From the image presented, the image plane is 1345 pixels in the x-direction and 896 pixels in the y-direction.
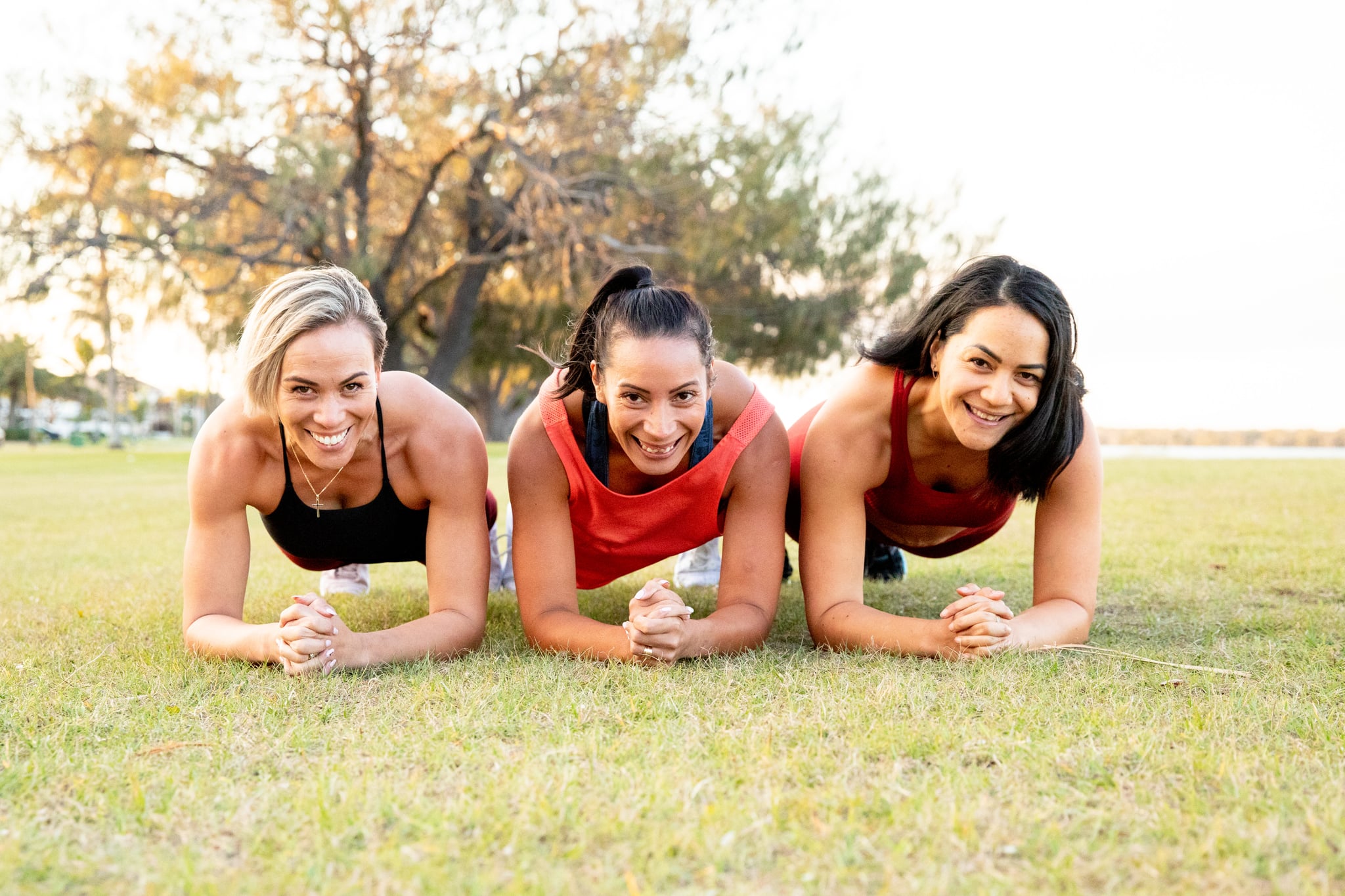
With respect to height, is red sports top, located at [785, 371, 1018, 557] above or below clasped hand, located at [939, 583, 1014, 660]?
above

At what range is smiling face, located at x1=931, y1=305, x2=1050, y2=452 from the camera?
3253 mm

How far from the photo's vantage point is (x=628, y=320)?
10.5 ft

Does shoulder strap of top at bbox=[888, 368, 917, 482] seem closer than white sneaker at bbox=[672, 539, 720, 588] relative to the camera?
Yes

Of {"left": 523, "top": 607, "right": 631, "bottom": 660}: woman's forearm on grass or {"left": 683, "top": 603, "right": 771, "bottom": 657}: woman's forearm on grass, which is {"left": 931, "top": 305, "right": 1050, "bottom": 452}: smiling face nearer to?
{"left": 683, "top": 603, "right": 771, "bottom": 657}: woman's forearm on grass

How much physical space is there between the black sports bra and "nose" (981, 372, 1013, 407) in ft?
6.66

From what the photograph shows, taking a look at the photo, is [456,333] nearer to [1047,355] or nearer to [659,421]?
[659,421]

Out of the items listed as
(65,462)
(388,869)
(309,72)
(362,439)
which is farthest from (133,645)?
(65,462)

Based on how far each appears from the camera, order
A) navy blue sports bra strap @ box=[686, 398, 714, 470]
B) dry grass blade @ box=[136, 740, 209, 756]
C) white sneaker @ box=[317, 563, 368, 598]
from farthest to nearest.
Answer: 1. white sneaker @ box=[317, 563, 368, 598]
2. navy blue sports bra strap @ box=[686, 398, 714, 470]
3. dry grass blade @ box=[136, 740, 209, 756]

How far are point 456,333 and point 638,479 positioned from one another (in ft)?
63.2

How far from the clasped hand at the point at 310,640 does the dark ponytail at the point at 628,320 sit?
3.54ft

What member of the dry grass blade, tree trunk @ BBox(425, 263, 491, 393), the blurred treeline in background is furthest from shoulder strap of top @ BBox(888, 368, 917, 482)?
tree trunk @ BBox(425, 263, 491, 393)

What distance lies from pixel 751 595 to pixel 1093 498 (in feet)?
4.09

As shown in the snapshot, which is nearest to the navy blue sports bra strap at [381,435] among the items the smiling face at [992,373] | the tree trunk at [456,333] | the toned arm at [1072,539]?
the smiling face at [992,373]

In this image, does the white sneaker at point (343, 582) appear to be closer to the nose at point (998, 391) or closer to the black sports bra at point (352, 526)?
the black sports bra at point (352, 526)
